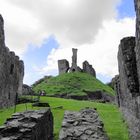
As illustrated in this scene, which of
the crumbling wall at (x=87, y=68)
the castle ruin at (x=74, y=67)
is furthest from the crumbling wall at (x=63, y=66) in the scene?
the crumbling wall at (x=87, y=68)

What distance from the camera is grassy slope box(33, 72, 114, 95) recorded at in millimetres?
77125

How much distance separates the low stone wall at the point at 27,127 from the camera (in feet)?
45.0

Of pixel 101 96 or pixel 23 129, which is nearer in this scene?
pixel 23 129

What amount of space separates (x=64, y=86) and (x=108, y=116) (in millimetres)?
51124

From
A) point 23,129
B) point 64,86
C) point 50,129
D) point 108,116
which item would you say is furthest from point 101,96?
point 23,129

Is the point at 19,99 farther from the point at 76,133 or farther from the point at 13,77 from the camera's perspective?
the point at 76,133

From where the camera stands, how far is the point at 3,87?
4084 centimetres

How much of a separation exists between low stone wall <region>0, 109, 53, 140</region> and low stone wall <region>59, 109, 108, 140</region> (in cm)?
100

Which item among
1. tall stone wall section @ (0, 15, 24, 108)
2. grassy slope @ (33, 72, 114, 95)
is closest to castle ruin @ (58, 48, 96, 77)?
grassy slope @ (33, 72, 114, 95)

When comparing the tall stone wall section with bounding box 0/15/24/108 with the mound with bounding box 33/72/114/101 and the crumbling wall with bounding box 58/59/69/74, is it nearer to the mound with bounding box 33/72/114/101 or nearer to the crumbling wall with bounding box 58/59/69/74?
the mound with bounding box 33/72/114/101

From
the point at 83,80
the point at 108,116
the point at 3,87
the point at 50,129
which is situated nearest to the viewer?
the point at 50,129

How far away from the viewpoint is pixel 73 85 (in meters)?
83.4

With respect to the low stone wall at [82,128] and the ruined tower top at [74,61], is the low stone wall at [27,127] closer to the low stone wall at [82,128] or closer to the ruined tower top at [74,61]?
the low stone wall at [82,128]

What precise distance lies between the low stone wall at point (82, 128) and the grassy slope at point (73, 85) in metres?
54.7
